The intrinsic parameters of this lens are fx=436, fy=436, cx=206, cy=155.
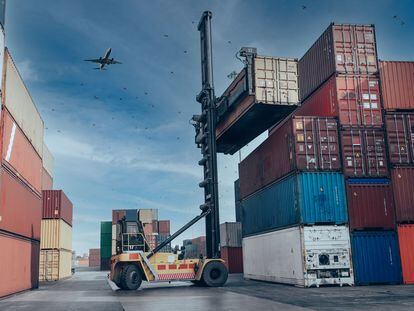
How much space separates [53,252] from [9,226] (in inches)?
752

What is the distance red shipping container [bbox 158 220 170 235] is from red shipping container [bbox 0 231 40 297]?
4933cm

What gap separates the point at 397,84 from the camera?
24.8 m

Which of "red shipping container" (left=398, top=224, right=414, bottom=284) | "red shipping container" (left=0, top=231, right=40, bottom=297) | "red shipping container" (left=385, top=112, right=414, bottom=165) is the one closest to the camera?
"red shipping container" (left=0, top=231, right=40, bottom=297)

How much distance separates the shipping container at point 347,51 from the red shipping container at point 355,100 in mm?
527

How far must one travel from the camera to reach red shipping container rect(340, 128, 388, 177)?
2334cm

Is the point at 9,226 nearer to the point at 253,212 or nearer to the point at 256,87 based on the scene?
the point at 256,87

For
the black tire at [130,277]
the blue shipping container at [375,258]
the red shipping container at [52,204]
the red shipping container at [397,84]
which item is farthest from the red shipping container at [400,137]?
the red shipping container at [52,204]

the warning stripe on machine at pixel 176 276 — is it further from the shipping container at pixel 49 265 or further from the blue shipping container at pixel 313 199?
the shipping container at pixel 49 265

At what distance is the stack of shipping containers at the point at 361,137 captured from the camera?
22453 millimetres

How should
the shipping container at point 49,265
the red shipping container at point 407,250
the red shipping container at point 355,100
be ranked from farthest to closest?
the shipping container at point 49,265 → the red shipping container at point 355,100 → the red shipping container at point 407,250

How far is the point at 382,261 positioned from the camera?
2241 cm

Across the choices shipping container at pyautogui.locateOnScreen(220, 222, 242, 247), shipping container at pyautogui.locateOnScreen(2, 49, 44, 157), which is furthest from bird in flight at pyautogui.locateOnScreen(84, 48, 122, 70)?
shipping container at pyautogui.locateOnScreen(220, 222, 242, 247)

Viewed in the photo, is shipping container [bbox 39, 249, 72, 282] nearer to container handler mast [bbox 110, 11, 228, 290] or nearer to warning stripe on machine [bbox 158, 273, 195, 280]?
Answer: container handler mast [bbox 110, 11, 228, 290]

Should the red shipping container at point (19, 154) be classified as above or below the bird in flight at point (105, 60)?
below
